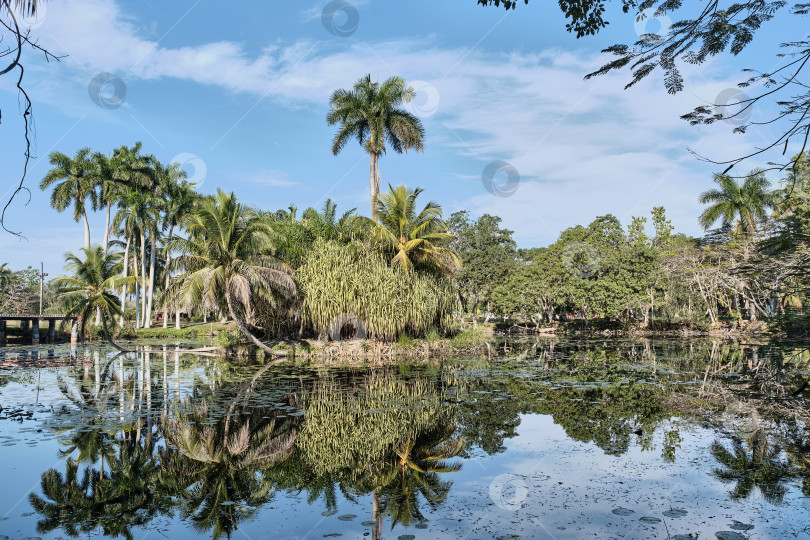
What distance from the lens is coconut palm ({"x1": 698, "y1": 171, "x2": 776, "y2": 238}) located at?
126 ft

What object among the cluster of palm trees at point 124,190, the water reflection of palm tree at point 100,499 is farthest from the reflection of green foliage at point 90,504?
the cluster of palm trees at point 124,190

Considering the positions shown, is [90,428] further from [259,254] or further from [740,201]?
[740,201]

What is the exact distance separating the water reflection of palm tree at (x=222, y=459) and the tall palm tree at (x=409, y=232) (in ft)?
52.8

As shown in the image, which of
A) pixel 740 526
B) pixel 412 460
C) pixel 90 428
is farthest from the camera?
pixel 90 428

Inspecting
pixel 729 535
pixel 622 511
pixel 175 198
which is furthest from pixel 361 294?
pixel 175 198

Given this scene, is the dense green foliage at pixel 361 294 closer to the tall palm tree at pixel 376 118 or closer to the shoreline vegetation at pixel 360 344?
the shoreline vegetation at pixel 360 344

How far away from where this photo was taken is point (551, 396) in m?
13.6

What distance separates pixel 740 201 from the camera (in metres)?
39.1

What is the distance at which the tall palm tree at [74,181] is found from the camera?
139 feet

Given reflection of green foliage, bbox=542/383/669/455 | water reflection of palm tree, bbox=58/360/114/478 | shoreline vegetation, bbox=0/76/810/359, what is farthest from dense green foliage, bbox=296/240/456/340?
reflection of green foliage, bbox=542/383/669/455

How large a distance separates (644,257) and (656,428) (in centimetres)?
3798

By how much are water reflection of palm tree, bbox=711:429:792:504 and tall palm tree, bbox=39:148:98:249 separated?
47018 mm

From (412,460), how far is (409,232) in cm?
2049

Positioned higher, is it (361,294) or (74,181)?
(74,181)
